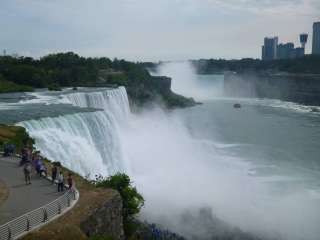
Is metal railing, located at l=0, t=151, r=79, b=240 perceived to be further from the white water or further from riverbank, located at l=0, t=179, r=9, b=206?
the white water

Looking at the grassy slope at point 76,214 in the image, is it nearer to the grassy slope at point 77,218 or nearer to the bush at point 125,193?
the grassy slope at point 77,218

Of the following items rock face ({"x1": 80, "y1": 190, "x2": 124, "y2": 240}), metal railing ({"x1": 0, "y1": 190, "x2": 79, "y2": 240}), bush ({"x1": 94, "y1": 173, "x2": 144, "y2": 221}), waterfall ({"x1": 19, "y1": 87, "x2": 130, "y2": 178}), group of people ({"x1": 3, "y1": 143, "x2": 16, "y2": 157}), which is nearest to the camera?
metal railing ({"x1": 0, "y1": 190, "x2": 79, "y2": 240})

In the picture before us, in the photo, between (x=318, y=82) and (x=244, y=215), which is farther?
(x=318, y=82)

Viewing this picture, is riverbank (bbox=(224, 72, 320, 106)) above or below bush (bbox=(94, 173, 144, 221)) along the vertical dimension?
below

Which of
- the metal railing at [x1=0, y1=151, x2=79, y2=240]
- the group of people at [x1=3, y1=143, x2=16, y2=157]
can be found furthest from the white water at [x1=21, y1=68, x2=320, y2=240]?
the metal railing at [x1=0, y1=151, x2=79, y2=240]

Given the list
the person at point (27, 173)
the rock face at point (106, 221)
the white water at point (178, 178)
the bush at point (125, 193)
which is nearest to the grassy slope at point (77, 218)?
the rock face at point (106, 221)

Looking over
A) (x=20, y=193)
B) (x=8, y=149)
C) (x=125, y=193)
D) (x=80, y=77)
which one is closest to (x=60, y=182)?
(x=20, y=193)

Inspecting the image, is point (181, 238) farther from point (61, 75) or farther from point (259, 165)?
point (61, 75)

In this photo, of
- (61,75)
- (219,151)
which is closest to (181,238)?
(219,151)
